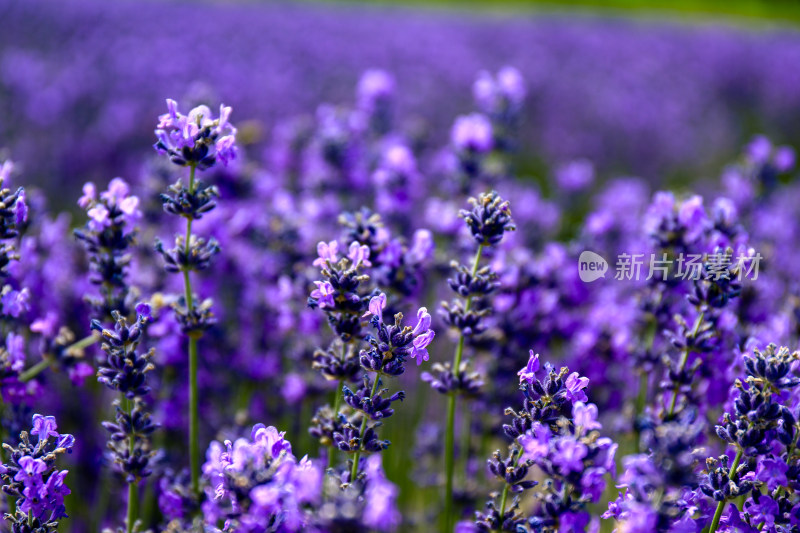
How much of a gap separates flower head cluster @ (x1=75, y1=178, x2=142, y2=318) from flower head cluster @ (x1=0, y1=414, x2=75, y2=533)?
538 millimetres

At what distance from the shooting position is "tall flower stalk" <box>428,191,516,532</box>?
6.86 ft

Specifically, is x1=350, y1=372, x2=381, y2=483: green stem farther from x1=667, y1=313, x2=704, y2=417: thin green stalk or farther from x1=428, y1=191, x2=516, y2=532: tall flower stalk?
x1=667, y1=313, x2=704, y2=417: thin green stalk

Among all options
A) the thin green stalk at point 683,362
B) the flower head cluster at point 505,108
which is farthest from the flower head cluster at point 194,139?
the flower head cluster at point 505,108

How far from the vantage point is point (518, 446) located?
1877 mm

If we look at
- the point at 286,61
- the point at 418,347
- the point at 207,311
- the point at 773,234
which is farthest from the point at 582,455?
the point at 286,61

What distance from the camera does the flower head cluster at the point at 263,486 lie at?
1357mm

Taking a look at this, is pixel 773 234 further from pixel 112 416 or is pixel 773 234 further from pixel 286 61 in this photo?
pixel 286 61

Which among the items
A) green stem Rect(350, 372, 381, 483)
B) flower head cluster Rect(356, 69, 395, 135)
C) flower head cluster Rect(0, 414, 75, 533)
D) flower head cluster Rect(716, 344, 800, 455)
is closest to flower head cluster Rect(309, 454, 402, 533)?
green stem Rect(350, 372, 381, 483)

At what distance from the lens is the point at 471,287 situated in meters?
2.15

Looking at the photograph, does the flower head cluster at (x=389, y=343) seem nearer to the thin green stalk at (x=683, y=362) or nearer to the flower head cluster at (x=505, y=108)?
the thin green stalk at (x=683, y=362)

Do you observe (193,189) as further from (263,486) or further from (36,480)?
(263,486)

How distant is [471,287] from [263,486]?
3.11 ft

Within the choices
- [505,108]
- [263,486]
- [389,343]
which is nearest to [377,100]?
[505,108]

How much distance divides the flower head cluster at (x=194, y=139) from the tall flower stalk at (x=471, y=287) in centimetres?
70
